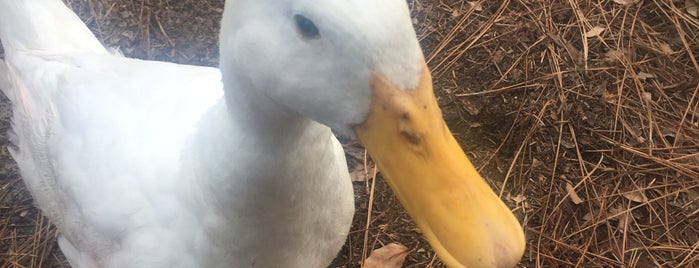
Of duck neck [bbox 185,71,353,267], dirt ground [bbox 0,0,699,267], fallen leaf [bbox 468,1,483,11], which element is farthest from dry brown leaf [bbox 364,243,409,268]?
fallen leaf [bbox 468,1,483,11]

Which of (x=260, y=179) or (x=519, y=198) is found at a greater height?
(x=260, y=179)

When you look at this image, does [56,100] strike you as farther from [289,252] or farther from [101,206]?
[289,252]

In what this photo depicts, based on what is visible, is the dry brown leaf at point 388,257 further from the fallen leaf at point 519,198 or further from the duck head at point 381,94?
the duck head at point 381,94

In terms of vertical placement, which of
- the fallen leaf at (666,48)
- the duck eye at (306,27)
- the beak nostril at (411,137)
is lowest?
the fallen leaf at (666,48)

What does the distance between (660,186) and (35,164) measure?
2010mm

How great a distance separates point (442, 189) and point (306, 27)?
0.98 feet

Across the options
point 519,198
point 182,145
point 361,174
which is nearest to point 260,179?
point 182,145

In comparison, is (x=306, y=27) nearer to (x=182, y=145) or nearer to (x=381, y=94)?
(x=381, y=94)

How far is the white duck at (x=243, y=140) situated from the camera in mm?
853

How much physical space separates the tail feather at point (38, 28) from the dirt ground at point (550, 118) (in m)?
0.73

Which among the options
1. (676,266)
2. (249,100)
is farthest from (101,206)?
(676,266)

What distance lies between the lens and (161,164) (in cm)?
140

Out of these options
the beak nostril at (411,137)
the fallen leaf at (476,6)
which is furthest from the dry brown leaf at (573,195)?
the beak nostril at (411,137)

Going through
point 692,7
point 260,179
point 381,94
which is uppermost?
point 381,94
